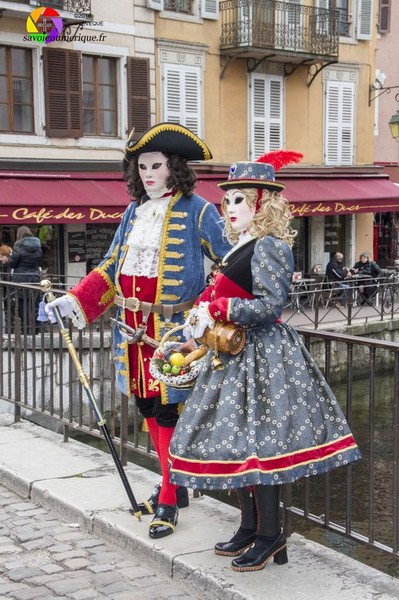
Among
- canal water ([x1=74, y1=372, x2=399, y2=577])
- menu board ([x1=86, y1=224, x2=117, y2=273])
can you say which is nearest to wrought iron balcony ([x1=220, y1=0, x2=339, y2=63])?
menu board ([x1=86, y1=224, x2=117, y2=273])

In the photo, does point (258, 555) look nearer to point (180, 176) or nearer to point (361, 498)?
point (180, 176)

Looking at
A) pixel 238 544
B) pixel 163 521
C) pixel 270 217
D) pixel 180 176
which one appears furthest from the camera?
pixel 180 176

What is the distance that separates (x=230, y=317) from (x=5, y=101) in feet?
47.3

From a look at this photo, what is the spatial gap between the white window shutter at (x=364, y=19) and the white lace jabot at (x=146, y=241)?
21195 millimetres

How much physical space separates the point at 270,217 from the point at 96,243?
15242 millimetres

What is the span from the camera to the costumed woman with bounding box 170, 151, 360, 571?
12.2ft

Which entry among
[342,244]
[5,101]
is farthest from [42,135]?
[342,244]

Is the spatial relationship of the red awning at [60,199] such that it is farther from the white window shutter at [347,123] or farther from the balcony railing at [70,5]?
the white window shutter at [347,123]

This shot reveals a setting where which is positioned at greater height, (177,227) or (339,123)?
(339,123)

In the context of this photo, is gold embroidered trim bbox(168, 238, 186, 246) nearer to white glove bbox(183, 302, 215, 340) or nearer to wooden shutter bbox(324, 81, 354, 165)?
white glove bbox(183, 302, 215, 340)

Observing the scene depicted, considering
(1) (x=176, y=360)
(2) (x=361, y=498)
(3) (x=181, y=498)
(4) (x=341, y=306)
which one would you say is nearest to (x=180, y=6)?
(4) (x=341, y=306)

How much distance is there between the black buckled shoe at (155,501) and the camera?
4.85m

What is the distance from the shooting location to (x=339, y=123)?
79.3 feet

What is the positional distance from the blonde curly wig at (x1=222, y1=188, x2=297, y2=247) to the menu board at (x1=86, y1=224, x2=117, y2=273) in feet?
49.0
